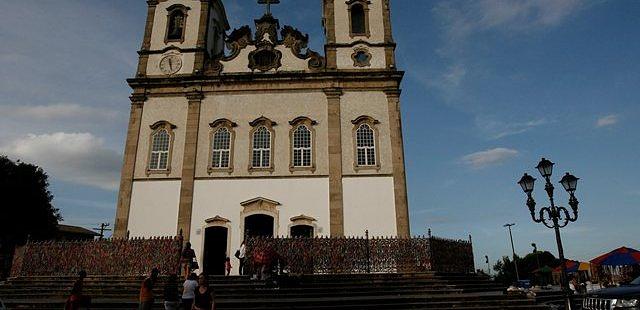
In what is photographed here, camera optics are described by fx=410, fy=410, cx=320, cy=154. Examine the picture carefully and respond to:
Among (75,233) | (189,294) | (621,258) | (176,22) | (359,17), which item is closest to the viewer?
(189,294)

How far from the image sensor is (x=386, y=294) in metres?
13.3

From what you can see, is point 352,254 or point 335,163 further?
point 335,163

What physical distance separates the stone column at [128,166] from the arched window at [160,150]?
2.81 ft

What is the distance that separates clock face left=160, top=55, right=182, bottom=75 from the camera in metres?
22.7

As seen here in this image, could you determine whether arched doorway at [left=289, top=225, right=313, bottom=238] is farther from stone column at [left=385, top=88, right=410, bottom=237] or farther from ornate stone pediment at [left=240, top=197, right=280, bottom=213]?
stone column at [left=385, top=88, right=410, bottom=237]

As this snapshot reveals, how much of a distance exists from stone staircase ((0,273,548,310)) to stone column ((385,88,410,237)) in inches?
146

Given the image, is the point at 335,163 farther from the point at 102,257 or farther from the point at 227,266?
the point at 102,257

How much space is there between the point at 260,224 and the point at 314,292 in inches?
271

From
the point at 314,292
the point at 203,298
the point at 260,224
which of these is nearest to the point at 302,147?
the point at 260,224

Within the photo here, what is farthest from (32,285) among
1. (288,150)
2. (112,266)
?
(288,150)

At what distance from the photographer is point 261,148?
20766 mm

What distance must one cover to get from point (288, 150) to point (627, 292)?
15.4 m

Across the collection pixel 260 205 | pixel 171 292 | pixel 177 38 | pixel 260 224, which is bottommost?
pixel 171 292

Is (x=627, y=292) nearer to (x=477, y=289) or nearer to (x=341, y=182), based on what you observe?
(x=477, y=289)
